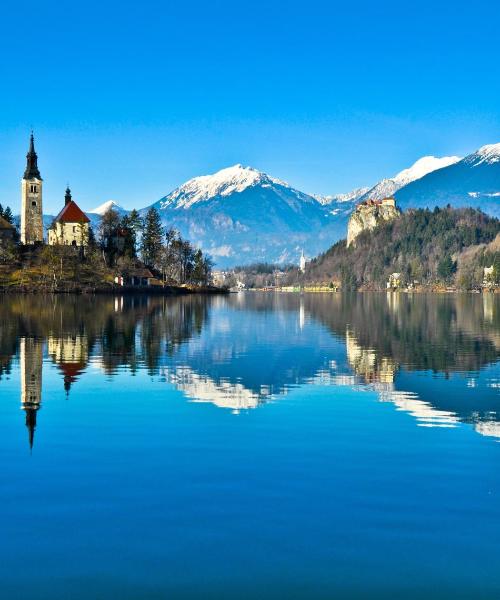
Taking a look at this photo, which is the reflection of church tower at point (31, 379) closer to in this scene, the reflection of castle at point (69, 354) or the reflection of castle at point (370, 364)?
the reflection of castle at point (69, 354)

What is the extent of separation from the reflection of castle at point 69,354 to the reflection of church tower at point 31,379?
0.98m

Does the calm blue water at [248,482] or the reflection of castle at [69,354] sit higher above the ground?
the reflection of castle at [69,354]

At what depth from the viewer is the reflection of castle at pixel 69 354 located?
40572 mm

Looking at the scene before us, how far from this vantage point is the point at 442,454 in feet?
75.4

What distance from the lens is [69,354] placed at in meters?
49.8

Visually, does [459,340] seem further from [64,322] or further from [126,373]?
[64,322]

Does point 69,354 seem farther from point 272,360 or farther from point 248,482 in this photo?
point 248,482

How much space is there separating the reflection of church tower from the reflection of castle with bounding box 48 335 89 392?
0.98 m

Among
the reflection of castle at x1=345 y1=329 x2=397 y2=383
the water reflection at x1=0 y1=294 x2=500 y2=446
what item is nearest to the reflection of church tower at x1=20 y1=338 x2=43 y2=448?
the water reflection at x1=0 y1=294 x2=500 y2=446

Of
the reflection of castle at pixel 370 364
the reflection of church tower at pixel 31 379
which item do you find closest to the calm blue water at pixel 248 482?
the reflection of church tower at pixel 31 379

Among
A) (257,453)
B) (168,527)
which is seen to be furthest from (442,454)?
(168,527)

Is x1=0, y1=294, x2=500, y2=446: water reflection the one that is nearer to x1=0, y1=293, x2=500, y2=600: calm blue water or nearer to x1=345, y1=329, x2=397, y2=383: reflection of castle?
x1=345, y1=329, x2=397, y2=383: reflection of castle

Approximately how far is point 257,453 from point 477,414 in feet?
34.8

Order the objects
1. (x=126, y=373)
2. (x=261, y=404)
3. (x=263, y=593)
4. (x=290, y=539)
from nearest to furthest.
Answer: (x=263, y=593) → (x=290, y=539) → (x=261, y=404) → (x=126, y=373)
